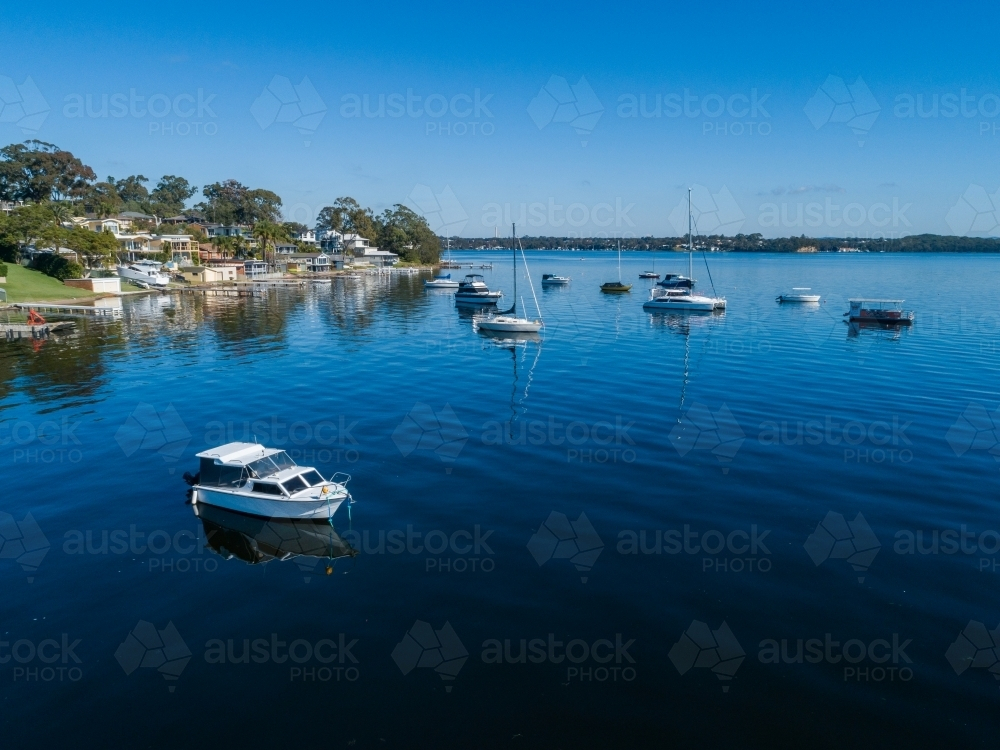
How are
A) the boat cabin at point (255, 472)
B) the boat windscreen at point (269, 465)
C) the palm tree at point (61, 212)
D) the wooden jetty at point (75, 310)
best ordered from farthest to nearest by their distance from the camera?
the palm tree at point (61, 212) → the wooden jetty at point (75, 310) → the boat windscreen at point (269, 465) → the boat cabin at point (255, 472)

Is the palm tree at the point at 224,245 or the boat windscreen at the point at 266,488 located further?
the palm tree at the point at 224,245

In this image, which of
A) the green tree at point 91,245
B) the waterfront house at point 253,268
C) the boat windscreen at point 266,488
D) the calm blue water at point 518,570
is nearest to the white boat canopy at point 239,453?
the boat windscreen at point 266,488

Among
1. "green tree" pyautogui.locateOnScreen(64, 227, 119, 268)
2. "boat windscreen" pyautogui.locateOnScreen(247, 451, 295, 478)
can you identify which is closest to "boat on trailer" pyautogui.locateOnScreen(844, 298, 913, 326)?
"boat windscreen" pyautogui.locateOnScreen(247, 451, 295, 478)

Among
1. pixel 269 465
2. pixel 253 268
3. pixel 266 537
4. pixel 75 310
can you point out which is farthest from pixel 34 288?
Result: pixel 266 537

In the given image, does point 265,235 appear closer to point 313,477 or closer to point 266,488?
point 313,477

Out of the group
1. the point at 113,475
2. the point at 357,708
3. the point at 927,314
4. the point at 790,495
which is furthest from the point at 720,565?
the point at 927,314

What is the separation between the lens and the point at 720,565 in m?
23.4

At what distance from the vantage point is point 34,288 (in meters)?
103

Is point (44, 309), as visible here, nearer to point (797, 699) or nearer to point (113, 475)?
point (113, 475)

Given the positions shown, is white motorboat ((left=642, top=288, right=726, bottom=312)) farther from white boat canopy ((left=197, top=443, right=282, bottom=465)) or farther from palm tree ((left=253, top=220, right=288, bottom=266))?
palm tree ((left=253, top=220, right=288, bottom=266))

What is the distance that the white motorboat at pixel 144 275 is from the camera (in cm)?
13062

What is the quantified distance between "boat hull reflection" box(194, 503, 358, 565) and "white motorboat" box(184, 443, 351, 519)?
390mm

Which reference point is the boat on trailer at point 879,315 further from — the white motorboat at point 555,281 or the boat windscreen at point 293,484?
the white motorboat at point 555,281

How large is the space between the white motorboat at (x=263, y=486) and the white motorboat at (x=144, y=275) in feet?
389
